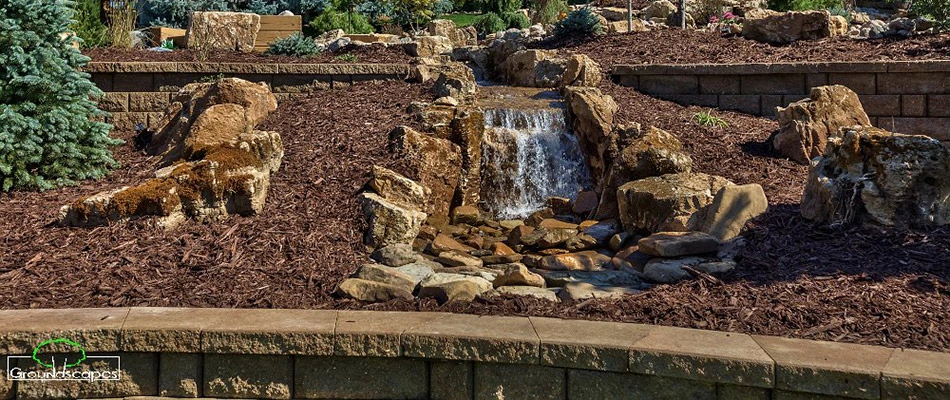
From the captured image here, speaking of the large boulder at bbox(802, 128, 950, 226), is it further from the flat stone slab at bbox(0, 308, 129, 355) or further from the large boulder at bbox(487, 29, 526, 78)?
the large boulder at bbox(487, 29, 526, 78)

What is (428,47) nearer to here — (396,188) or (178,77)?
(178,77)

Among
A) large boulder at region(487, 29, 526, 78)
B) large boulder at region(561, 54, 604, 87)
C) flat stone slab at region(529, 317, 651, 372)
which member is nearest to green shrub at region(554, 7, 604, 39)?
large boulder at region(487, 29, 526, 78)

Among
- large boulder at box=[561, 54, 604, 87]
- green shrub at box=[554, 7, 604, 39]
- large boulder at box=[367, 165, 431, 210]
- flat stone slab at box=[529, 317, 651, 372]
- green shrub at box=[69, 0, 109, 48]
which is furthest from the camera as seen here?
green shrub at box=[554, 7, 604, 39]

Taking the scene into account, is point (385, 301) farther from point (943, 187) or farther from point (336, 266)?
point (943, 187)

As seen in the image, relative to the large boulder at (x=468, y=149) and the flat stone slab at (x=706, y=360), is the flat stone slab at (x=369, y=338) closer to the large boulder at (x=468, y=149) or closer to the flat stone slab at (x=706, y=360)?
the flat stone slab at (x=706, y=360)

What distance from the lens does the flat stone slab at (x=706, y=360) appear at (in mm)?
4133

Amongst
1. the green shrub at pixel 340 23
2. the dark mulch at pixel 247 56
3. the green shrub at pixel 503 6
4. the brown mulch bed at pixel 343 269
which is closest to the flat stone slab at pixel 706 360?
the brown mulch bed at pixel 343 269

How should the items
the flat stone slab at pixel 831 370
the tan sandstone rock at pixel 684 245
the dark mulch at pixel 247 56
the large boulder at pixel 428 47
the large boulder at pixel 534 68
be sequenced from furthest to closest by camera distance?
the large boulder at pixel 428 47 < the dark mulch at pixel 247 56 < the large boulder at pixel 534 68 < the tan sandstone rock at pixel 684 245 < the flat stone slab at pixel 831 370

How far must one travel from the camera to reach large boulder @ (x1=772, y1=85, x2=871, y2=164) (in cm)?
910

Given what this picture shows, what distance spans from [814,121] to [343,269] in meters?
5.47

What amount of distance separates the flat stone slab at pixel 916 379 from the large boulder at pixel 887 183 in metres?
2.25

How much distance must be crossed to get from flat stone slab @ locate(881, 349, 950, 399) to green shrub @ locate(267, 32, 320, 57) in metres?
10.7

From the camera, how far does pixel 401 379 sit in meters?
4.62

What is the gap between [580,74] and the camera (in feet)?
38.2
